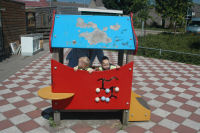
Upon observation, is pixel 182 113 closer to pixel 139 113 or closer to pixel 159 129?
pixel 159 129

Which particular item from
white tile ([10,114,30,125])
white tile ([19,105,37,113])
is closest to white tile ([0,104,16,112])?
white tile ([19,105,37,113])

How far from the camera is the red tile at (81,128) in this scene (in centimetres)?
369

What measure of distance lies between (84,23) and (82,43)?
1.61 feet

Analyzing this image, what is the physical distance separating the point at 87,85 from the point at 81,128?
89 centimetres

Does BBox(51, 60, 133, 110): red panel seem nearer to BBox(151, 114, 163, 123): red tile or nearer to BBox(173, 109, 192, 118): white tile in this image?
BBox(151, 114, 163, 123): red tile

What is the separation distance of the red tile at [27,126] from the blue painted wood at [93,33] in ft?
5.48

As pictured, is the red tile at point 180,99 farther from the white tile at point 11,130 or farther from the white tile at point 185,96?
the white tile at point 11,130

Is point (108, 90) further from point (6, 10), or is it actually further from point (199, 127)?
point (6, 10)

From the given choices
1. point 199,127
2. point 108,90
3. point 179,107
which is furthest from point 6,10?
point 199,127

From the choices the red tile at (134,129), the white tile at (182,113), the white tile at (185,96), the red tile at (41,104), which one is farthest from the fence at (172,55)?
the red tile at (41,104)

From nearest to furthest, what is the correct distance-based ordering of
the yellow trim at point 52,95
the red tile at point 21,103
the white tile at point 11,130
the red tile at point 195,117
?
the yellow trim at point 52,95 < the white tile at point 11,130 < the red tile at point 195,117 < the red tile at point 21,103

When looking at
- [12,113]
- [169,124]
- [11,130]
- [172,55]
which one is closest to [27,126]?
[11,130]

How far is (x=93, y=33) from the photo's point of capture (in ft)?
11.7

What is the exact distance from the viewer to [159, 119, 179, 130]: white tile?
3947 mm
